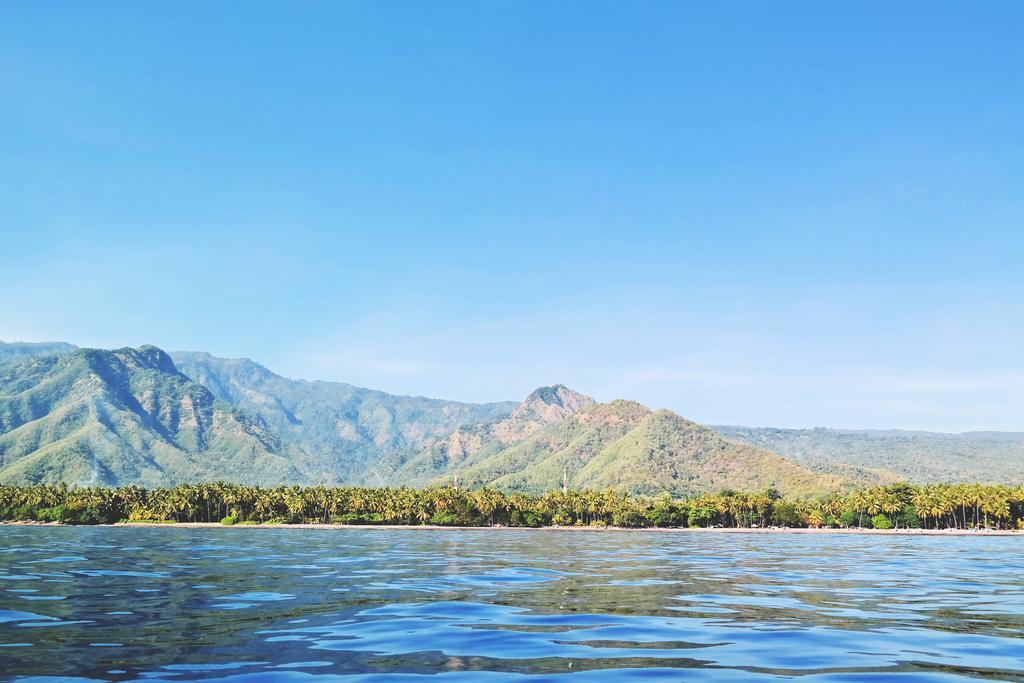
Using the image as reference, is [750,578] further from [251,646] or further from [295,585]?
[251,646]

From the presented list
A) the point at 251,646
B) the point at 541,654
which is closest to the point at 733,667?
the point at 541,654

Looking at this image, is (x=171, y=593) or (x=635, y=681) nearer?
(x=635, y=681)

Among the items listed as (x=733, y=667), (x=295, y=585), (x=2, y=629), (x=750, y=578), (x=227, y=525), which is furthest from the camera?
(x=227, y=525)

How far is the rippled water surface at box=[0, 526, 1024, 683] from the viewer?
17344 millimetres

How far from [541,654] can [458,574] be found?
90.1 feet

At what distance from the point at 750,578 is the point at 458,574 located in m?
17.5

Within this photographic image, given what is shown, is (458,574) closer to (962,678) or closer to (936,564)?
(962,678)

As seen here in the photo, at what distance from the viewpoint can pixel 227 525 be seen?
196 metres

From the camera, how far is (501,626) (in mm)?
23859

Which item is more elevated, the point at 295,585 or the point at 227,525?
the point at 295,585

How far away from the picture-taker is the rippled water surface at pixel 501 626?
17344mm

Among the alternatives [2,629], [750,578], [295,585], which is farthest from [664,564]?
[2,629]

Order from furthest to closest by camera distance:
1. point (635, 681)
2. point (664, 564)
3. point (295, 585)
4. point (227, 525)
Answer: point (227, 525)
point (664, 564)
point (295, 585)
point (635, 681)

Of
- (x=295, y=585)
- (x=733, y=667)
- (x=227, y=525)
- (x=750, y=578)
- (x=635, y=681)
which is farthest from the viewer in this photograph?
(x=227, y=525)
